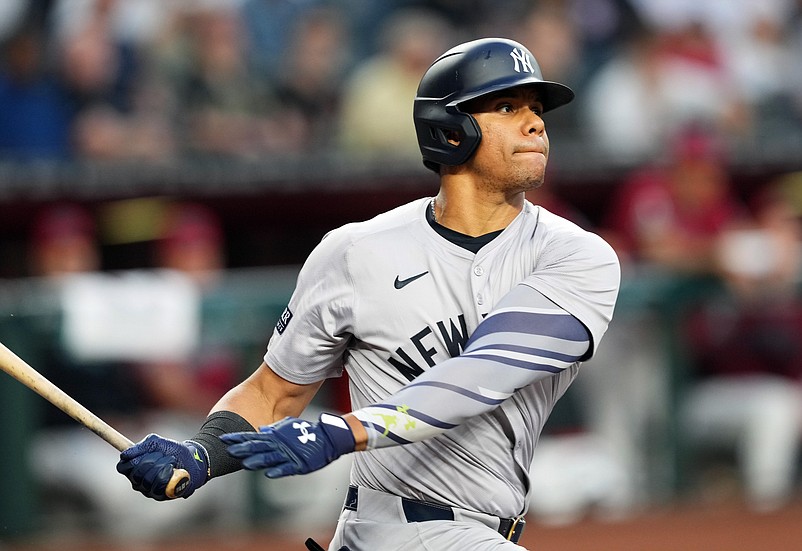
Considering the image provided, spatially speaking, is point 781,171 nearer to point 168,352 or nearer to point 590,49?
point 590,49

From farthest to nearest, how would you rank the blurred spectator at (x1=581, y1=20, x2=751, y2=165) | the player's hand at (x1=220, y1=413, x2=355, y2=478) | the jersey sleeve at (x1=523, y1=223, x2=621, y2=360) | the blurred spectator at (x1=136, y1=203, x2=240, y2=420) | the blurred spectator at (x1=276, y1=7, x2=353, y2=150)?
1. the blurred spectator at (x1=581, y1=20, x2=751, y2=165)
2. the blurred spectator at (x1=276, y1=7, x2=353, y2=150)
3. the blurred spectator at (x1=136, y1=203, x2=240, y2=420)
4. the jersey sleeve at (x1=523, y1=223, x2=621, y2=360)
5. the player's hand at (x1=220, y1=413, x2=355, y2=478)

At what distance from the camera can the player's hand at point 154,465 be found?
3229mm

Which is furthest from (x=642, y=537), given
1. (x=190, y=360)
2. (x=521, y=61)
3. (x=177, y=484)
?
(x=177, y=484)

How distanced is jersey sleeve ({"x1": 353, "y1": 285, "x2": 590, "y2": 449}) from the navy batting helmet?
1.44 feet

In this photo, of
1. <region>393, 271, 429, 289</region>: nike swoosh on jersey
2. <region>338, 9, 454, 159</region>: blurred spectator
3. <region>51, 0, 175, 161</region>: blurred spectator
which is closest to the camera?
<region>393, 271, 429, 289</region>: nike swoosh on jersey

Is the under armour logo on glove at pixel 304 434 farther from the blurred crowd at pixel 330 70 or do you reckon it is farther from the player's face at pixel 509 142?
the blurred crowd at pixel 330 70

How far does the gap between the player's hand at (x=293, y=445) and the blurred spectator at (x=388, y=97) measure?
4794 millimetres

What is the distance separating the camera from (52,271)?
706 cm

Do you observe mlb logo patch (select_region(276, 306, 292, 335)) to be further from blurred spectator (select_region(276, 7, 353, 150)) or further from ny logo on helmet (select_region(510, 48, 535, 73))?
blurred spectator (select_region(276, 7, 353, 150))

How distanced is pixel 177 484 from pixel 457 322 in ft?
2.52

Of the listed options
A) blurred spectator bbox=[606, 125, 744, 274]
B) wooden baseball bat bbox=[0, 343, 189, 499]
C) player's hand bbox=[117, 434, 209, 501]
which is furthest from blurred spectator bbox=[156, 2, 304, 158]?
player's hand bbox=[117, 434, 209, 501]

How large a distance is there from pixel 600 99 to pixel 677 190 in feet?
4.22

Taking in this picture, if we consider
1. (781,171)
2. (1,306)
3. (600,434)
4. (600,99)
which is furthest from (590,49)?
(1,306)

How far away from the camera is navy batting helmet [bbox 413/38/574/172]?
348 centimetres
